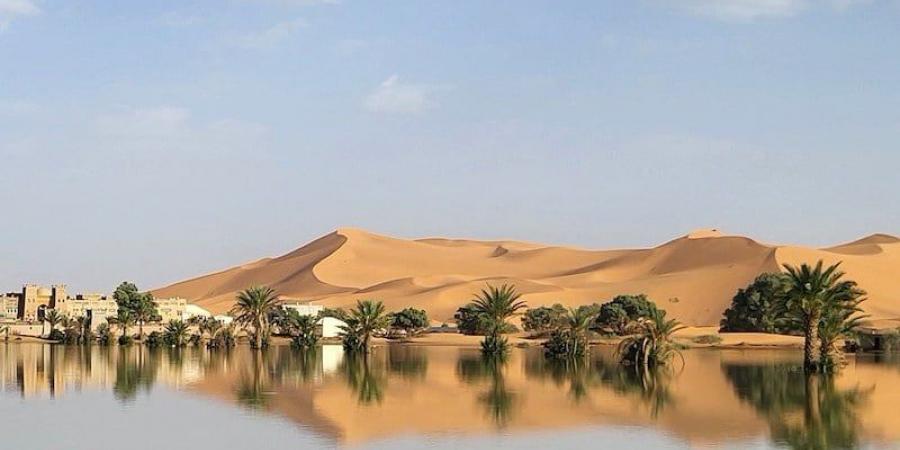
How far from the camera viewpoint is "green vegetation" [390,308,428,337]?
264ft

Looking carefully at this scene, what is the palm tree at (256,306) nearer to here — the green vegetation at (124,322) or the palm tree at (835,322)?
the green vegetation at (124,322)

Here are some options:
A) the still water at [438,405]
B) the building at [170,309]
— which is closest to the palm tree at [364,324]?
the still water at [438,405]

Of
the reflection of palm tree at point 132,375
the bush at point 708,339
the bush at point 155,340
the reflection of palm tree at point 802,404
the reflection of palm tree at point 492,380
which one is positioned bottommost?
the reflection of palm tree at point 802,404

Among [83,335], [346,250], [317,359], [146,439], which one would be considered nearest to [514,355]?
[317,359]

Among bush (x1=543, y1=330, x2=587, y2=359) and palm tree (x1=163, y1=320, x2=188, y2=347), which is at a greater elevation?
palm tree (x1=163, y1=320, x2=188, y2=347)

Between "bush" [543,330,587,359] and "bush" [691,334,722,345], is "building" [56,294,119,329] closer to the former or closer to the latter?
"bush" [543,330,587,359]

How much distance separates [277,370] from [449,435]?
870 inches

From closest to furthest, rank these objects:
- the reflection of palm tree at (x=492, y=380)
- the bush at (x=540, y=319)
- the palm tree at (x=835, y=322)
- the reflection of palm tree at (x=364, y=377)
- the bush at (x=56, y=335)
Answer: the reflection of palm tree at (x=492, y=380) < the reflection of palm tree at (x=364, y=377) < the palm tree at (x=835, y=322) < the bush at (x=56, y=335) < the bush at (x=540, y=319)

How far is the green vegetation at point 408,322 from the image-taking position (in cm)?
8044

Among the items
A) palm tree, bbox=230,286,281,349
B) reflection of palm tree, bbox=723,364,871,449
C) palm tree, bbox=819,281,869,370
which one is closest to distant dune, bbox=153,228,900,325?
palm tree, bbox=230,286,281,349

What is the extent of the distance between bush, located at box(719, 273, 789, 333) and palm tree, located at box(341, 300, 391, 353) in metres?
27.6

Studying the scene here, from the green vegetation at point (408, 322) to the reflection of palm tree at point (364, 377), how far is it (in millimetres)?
24775

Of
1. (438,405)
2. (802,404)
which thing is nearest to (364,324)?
(438,405)

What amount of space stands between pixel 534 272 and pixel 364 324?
314 ft
